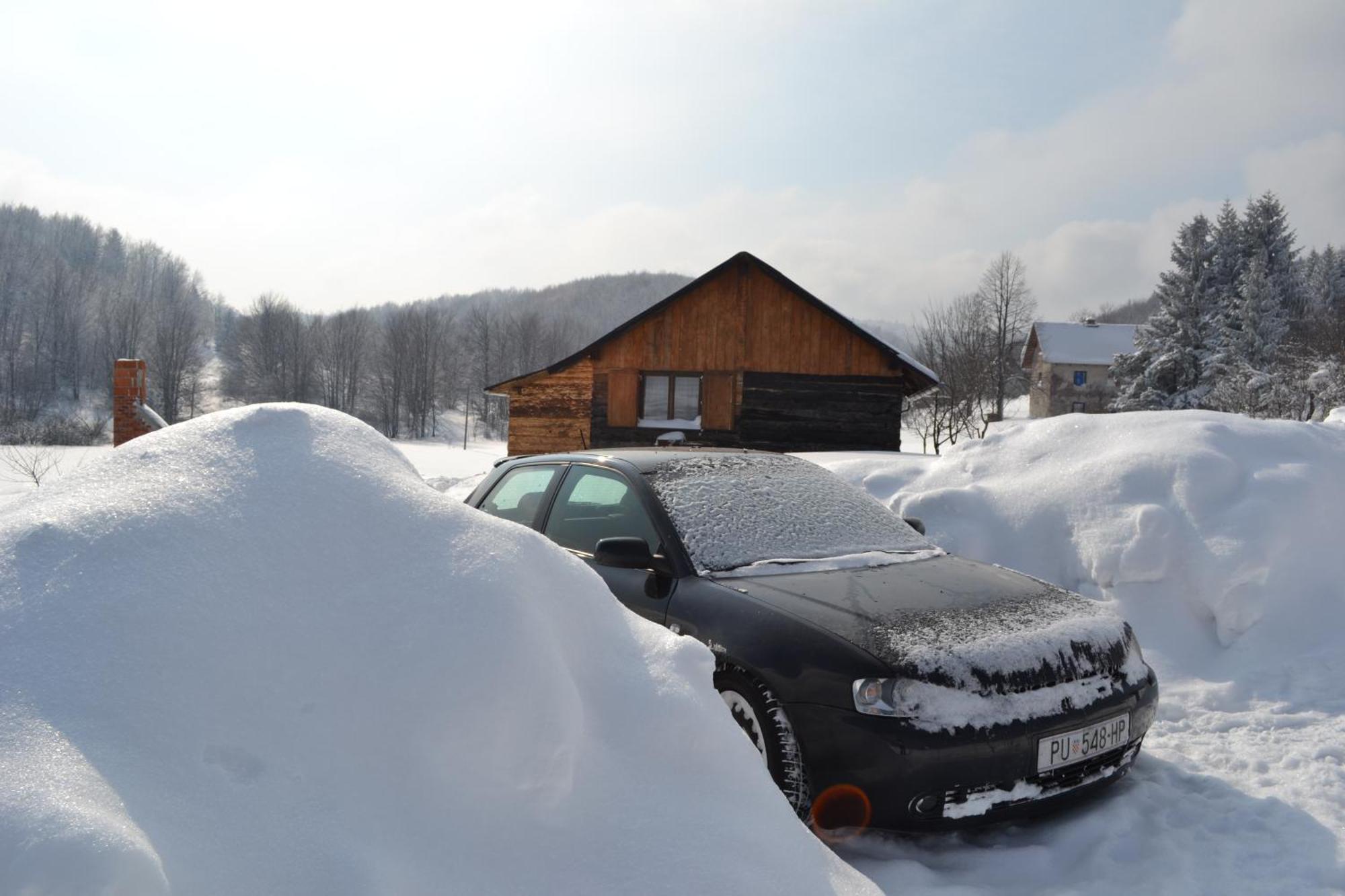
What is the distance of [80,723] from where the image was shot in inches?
55.2

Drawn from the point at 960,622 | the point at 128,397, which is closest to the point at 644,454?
the point at 960,622

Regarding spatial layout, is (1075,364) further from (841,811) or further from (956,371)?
(841,811)

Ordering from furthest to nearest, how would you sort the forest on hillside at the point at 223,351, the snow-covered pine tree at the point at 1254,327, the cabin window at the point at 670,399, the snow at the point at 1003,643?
the forest on hillside at the point at 223,351, the snow-covered pine tree at the point at 1254,327, the cabin window at the point at 670,399, the snow at the point at 1003,643

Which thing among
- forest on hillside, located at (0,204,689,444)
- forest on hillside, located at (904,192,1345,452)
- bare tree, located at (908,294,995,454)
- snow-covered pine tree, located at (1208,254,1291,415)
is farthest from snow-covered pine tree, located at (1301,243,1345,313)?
forest on hillside, located at (0,204,689,444)

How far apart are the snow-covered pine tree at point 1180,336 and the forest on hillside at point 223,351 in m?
48.2

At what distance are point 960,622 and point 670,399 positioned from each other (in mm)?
16350

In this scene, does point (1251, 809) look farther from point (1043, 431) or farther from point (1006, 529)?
point (1043, 431)

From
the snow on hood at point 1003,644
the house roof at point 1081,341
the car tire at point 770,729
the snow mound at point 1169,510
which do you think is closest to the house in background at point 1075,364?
the house roof at point 1081,341

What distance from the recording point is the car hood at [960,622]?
2.94m

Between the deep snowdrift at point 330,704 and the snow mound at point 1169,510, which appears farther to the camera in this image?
the snow mound at point 1169,510

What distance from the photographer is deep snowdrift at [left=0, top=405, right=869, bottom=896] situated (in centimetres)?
138

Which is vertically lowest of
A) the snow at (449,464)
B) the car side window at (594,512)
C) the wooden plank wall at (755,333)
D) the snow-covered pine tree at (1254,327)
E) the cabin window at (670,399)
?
the snow at (449,464)

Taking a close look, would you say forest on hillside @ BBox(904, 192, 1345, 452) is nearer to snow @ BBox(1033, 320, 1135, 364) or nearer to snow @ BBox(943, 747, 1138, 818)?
snow @ BBox(1033, 320, 1135, 364)

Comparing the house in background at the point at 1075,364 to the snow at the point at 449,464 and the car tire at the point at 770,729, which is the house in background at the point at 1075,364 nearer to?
the snow at the point at 449,464
